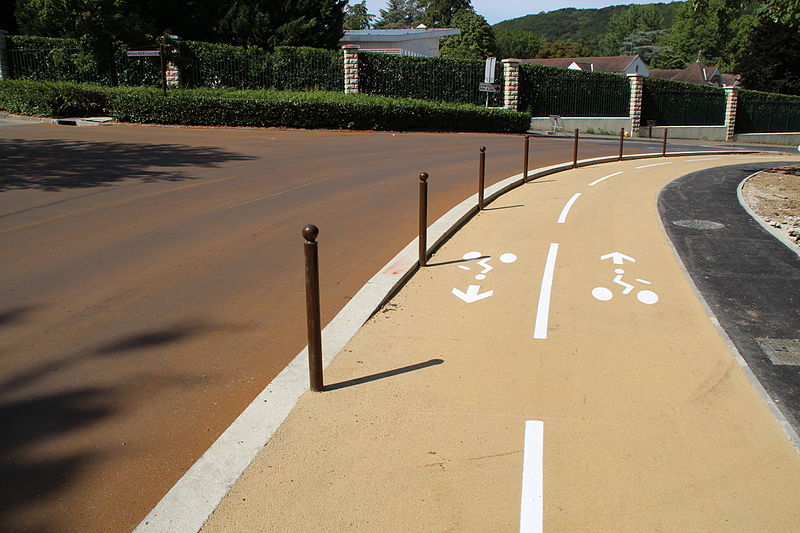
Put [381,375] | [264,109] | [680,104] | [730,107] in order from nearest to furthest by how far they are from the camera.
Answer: [381,375], [264,109], [680,104], [730,107]

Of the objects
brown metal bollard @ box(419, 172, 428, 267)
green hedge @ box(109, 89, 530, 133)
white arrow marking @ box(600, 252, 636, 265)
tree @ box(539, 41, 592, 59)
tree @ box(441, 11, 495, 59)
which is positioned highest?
tree @ box(539, 41, 592, 59)

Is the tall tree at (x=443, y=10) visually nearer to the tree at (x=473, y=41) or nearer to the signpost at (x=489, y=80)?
the tree at (x=473, y=41)

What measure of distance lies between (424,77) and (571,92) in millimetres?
10143

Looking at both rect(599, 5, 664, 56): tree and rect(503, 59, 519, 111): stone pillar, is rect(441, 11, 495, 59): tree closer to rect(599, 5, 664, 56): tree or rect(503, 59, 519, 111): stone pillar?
rect(503, 59, 519, 111): stone pillar

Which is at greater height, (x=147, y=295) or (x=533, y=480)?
(x=147, y=295)

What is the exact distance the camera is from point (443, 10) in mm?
A: 100562

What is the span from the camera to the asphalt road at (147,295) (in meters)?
3.94

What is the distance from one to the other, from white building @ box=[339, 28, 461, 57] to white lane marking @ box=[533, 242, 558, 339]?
36125 mm

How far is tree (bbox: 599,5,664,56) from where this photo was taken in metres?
163

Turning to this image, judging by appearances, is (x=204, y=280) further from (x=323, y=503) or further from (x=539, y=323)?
(x=323, y=503)

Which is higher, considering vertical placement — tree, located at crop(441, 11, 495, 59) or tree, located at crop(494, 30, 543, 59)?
tree, located at crop(494, 30, 543, 59)

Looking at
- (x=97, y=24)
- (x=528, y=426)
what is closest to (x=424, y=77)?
(x=97, y=24)

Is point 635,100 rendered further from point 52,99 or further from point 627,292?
point 627,292

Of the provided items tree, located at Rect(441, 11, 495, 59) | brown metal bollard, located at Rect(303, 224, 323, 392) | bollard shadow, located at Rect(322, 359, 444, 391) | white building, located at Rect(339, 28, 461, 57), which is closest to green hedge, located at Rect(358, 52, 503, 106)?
white building, located at Rect(339, 28, 461, 57)
